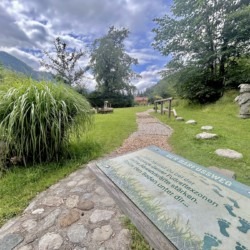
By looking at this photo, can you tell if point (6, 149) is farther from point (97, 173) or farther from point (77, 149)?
point (97, 173)

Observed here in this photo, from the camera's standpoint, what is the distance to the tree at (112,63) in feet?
67.7

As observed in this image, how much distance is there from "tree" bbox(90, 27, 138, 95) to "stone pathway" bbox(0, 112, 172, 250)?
19986 millimetres

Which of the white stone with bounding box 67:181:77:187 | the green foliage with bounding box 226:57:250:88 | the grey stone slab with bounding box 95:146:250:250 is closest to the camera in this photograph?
the grey stone slab with bounding box 95:146:250:250

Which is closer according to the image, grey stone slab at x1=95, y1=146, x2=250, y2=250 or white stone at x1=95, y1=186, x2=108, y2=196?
grey stone slab at x1=95, y1=146, x2=250, y2=250

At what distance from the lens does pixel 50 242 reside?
4.27 feet

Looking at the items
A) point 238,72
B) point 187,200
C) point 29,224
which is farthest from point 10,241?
point 238,72

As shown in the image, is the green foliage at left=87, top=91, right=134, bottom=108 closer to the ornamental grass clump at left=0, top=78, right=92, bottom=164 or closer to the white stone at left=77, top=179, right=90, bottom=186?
the ornamental grass clump at left=0, top=78, right=92, bottom=164

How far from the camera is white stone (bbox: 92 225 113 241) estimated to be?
1323 millimetres

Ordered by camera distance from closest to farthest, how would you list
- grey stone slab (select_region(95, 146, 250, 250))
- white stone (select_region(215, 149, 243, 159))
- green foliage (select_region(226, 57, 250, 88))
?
1. grey stone slab (select_region(95, 146, 250, 250))
2. white stone (select_region(215, 149, 243, 159))
3. green foliage (select_region(226, 57, 250, 88))

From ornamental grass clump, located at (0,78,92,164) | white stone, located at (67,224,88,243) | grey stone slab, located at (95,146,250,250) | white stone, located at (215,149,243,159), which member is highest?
ornamental grass clump, located at (0,78,92,164)

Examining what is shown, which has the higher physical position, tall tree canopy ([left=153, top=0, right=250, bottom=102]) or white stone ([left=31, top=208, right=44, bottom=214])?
tall tree canopy ([left=153, top=0, right=250, bottom=102])

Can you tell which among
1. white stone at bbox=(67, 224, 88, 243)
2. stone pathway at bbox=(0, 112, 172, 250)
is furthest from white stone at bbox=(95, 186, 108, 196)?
white stone at bbox=(67, 224, 88, 243)

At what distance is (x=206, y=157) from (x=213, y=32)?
823 centimetres

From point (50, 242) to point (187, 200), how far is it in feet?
3.64
